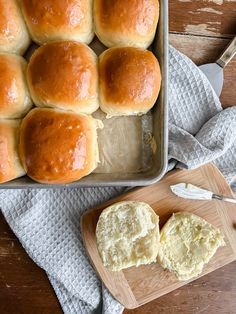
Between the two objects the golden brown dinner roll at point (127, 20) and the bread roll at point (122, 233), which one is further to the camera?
the bread roll at point (122, 233)

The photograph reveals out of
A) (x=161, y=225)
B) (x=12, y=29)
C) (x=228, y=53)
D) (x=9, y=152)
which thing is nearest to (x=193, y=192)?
(x=161, y=225)

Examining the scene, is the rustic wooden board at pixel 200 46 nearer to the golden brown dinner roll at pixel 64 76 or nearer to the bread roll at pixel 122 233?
the golden brown dinner roll at pixel 64 76

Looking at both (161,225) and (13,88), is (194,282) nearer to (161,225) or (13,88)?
(161,225)

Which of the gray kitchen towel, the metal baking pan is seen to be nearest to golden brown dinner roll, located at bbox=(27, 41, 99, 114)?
the metal baking pan

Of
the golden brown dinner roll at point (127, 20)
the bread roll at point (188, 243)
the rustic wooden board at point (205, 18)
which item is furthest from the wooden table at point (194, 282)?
the golden brown dinner roll at point (127, 20)

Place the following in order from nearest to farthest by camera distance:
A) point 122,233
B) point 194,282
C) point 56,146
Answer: point 56,146 < point 122,233 < point 194,282

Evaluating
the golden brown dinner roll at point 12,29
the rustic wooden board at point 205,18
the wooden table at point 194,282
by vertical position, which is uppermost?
the golden brown dinner roll at point 12,29
